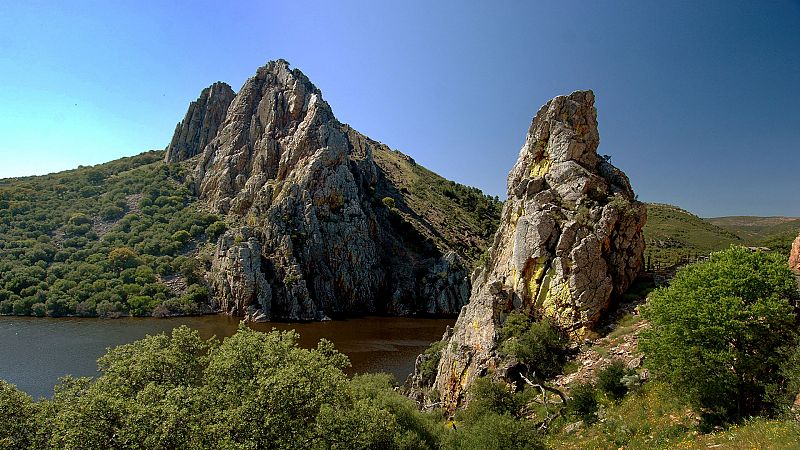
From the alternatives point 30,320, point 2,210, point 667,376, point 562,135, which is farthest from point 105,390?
point 2,210

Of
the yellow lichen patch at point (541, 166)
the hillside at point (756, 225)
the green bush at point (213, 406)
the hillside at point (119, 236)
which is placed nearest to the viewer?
the green bush at point (213, 406)

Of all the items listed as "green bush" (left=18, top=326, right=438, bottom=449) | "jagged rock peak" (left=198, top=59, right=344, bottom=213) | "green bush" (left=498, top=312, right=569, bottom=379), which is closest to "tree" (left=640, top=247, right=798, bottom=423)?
"green bush" (left=18, top=326, right=438, bottom=449)

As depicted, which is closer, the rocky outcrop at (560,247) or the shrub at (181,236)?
the rocky outcrop at (560,247)

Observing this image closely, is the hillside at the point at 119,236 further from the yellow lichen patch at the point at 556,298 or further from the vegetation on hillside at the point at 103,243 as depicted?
the yellow lichen patch at the point at 556,298

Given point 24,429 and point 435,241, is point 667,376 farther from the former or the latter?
point 435,241

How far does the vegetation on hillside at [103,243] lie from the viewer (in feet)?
222

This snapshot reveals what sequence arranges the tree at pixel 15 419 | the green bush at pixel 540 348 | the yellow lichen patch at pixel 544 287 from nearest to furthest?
the tree at pixel 15 419, the green bush at pixel 540 348, the yellow lichen patch at pixel 544 287

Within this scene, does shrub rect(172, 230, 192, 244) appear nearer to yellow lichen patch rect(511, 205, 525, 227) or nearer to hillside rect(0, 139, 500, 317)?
hillside rect(0, 139, 500, 317)

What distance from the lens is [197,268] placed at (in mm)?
79062

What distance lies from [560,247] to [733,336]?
524 inches

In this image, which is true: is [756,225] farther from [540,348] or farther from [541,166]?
[540,348]

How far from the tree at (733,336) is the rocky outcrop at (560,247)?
1032 cm

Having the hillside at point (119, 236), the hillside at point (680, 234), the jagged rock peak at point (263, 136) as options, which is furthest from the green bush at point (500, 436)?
the jagged rock peak at point (263, 136)

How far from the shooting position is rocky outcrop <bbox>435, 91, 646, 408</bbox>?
25.9 metres
